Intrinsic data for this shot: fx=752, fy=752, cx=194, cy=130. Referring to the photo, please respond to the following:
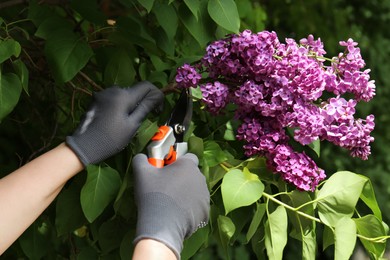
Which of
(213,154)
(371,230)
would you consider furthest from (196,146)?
(371,230)

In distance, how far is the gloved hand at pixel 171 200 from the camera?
124cm

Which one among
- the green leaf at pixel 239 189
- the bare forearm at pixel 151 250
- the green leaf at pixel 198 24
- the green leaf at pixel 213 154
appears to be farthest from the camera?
the green leaf at pixel 198 24

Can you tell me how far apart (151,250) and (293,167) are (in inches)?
12.6

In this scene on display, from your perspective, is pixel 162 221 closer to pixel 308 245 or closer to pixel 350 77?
pixel 308 245

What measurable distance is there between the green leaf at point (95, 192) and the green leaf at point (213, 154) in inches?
7.5

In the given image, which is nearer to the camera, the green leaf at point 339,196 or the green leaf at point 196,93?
the green leaf at point 339,196

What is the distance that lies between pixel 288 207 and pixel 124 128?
1.10 ft

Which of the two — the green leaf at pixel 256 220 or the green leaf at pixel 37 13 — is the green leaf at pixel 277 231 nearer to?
the green leaf at pixel 256 220

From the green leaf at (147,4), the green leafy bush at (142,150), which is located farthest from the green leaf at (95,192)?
the green leaf at (147,4)

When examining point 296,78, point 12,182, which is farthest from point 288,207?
point 12,182

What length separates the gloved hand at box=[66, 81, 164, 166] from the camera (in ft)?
4.47

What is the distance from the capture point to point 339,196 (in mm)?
1376

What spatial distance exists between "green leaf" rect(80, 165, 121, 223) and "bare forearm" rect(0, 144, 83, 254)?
0.13ft

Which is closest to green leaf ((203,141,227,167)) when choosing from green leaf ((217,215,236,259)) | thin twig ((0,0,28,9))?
green leaf ((217,215,236,259))
